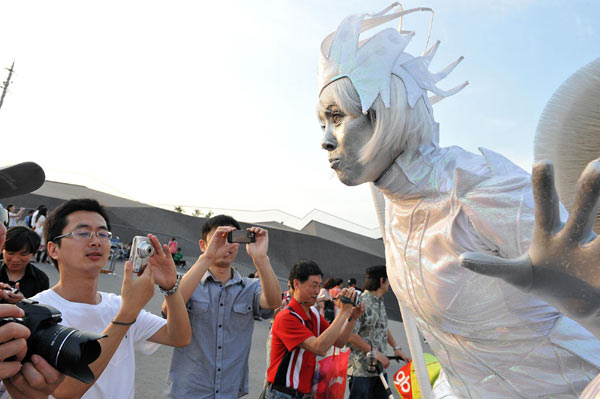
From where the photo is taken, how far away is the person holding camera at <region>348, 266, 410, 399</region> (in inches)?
183

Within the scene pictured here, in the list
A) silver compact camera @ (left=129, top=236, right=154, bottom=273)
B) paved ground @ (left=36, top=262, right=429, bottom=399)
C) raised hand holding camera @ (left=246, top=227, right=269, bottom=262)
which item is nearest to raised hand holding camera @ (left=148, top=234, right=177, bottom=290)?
silver compact camera @ (left=129, top=236, right=154, bottom=273)

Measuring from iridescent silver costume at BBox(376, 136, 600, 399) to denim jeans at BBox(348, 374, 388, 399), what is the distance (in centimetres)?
280

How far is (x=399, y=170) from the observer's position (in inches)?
78.1

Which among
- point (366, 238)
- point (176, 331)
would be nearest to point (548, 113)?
point (176, 331)

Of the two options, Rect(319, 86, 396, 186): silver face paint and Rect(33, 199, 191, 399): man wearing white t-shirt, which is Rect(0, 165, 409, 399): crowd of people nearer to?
Rect(33, 199, 191, 399): man wearing white t-shirt

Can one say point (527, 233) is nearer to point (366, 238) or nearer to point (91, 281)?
point (91, 281)

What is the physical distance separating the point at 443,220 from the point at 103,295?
6.03ft

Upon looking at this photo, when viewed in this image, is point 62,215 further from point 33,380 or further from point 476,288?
point 476,288

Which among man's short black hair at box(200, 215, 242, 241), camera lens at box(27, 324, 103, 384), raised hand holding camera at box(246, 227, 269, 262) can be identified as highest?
man's short black hair at box(200, 215, 242, 241)

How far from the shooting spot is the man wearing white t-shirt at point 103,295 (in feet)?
6.97

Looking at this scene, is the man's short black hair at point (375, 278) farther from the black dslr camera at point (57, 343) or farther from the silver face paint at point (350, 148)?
the black dslr camera at point (57, 343)

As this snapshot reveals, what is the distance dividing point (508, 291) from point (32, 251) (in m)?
3.38

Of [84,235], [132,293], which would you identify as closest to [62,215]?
[84,235]

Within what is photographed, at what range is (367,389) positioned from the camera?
4.66 m
